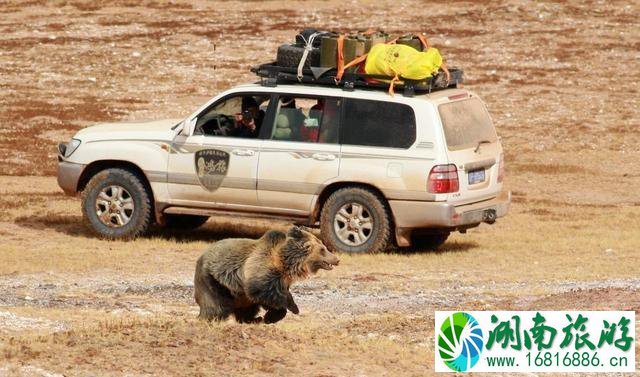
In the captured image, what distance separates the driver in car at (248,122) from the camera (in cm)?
1670

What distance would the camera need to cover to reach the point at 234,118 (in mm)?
16906

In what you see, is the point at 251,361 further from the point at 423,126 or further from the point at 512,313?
the point at 423,126

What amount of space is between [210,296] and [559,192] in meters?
13.2

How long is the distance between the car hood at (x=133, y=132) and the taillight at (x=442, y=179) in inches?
125

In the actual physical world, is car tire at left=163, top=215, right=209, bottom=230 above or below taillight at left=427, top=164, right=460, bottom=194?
below

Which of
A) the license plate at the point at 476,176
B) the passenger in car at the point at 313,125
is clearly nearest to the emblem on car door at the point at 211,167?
the passenger in car at the point at 313,125

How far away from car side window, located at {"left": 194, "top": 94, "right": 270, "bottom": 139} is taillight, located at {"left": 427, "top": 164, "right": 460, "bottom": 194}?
215 centimetres

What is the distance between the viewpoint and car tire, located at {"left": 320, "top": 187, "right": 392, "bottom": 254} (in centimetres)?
1622

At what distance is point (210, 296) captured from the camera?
34.0ft

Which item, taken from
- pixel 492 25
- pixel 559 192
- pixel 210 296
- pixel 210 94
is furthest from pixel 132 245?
pixel 492 25

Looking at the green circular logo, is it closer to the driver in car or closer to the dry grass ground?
the dry grass ground

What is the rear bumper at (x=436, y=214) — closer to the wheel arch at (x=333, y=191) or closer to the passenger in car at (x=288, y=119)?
the wheel arch at (x=333, y=191)

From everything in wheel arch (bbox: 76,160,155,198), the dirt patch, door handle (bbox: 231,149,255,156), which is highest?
door handle (bbox: 231,149,255,156)

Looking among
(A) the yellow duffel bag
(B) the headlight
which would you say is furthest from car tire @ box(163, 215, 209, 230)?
(A) the yellow duffel bag
